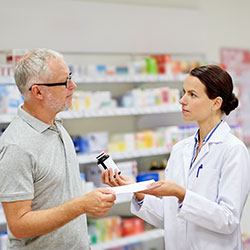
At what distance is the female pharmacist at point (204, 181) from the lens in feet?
6.86

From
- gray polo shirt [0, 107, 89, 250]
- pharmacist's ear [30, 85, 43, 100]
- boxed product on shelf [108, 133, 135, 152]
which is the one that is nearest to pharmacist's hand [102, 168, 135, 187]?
gray polo shirt [0, 107, 89, 250]

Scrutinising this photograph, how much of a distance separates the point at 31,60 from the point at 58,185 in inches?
24.7

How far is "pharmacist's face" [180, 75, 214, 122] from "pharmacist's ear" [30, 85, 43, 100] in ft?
2.49

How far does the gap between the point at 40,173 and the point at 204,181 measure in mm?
823

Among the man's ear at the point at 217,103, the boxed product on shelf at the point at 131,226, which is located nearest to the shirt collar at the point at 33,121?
the man's ear at the point at 217,103

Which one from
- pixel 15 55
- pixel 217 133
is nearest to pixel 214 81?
pixel 217 133

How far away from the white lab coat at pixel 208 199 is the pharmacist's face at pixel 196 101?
0.38 ft

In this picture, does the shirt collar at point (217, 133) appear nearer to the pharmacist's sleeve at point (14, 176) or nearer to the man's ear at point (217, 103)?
the man's ear at point (217, 103)

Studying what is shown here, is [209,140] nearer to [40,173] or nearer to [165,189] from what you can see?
[165,189]

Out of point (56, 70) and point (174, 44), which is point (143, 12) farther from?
point (56, 70)

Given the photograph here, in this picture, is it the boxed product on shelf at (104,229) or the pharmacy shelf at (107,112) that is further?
the boxed product on shelf at (104,229)

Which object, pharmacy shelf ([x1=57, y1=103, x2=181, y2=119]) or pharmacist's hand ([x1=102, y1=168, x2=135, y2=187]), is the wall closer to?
pharmacy shelf ([x1=57, y1=103, x2=181, y2=119])

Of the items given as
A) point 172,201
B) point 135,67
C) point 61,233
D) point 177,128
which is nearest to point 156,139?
point 177,128

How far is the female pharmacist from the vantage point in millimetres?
2090
